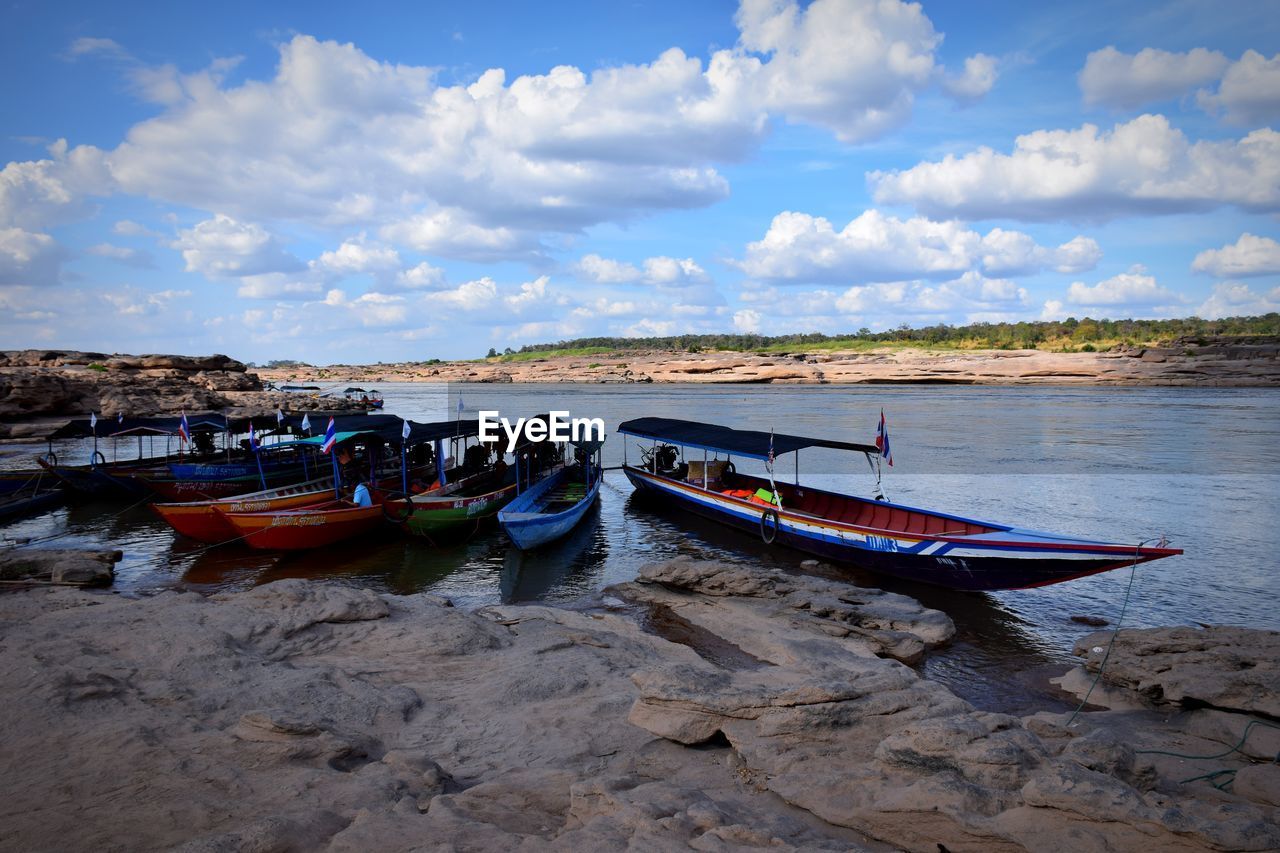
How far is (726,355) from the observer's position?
116m

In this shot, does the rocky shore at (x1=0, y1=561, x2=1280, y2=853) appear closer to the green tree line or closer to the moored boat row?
the moored boat row

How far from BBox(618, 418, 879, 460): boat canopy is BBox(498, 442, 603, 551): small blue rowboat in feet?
6.78

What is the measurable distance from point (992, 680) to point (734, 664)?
3.80 meters

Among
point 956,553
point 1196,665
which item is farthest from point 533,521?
point 1196,665

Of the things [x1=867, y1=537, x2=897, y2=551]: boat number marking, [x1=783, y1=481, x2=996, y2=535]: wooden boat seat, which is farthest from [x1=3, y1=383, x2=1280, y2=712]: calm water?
[x1=783, y1=481, x2=996, y2=535]: wooden boat seat

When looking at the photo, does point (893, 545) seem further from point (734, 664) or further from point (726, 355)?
point (726, 355)

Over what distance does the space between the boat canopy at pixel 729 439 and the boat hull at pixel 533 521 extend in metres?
3.46

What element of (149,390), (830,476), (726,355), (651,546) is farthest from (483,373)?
(651,546)

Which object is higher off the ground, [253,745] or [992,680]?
[253,745]

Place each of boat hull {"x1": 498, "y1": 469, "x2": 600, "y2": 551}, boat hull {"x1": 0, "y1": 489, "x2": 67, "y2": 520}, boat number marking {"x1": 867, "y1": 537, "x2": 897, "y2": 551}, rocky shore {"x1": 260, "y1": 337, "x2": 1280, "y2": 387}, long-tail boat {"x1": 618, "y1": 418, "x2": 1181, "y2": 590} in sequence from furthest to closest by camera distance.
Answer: rocky shore {"x1": 260, "y1": 337, "x2": 1280, "y2": 387}, boat hull {"x1": 0, "y1": 489, "x2": 67, "y2": 520}, boat hull {"x1": 498, "y1": 469, "x2": 600, "y2": 551}, boat number marking {"x1": 867, "y1": 537, "x2": 897, "y2": 551}, long-tail boat {"x1": 618, "y1": 418, "x2": 1181, "y2": 590}

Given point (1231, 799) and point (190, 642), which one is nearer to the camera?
point (1231, 799)

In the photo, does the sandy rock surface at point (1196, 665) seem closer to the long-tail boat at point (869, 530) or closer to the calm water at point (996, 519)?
the calm water at point (996, 519)

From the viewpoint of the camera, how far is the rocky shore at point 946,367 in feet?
246

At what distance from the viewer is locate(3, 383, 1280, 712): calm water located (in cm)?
1356
